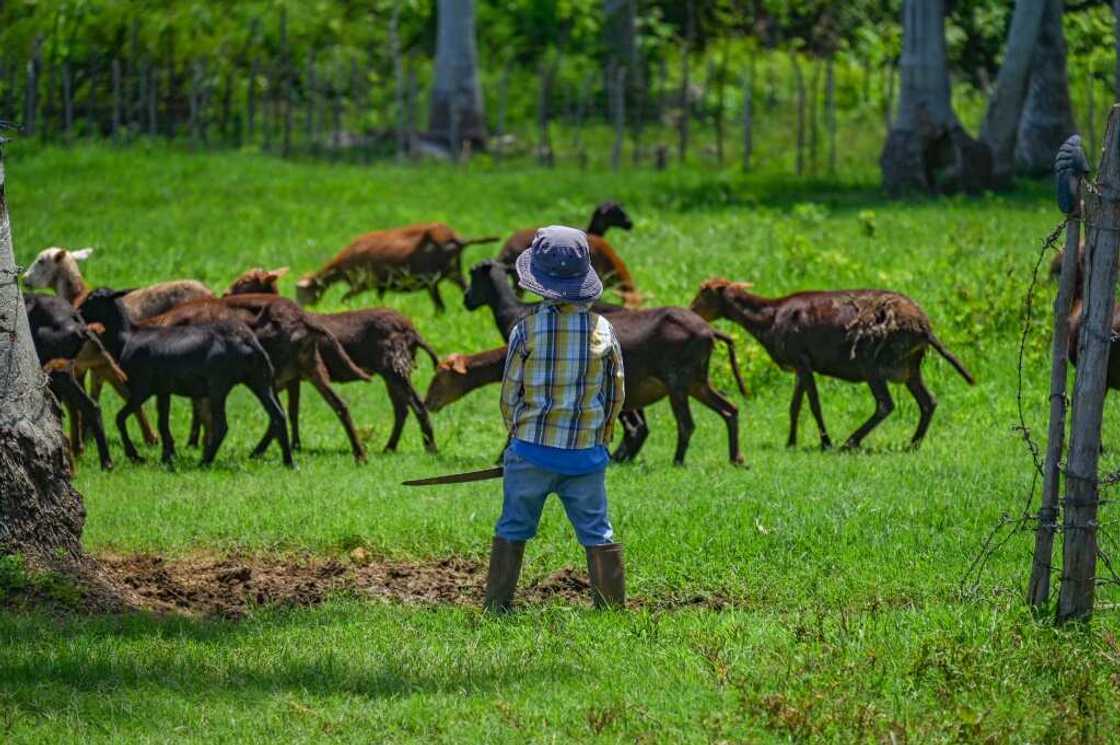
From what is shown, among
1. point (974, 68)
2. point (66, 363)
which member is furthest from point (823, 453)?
point (974, 68)

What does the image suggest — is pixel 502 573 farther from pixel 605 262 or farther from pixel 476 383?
pixel 605 262

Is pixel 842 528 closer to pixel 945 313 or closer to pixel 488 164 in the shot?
pixel 945 313

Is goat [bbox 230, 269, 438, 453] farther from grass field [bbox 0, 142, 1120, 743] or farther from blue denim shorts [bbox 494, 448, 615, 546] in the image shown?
blue denim shorts [bbox 494, 448, 615, 546]

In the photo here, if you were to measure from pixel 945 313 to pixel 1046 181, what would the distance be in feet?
38.0

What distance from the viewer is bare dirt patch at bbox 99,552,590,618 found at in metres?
9.23

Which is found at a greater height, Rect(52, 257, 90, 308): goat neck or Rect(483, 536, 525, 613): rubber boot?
Rect(52, 257, 90, 308): goat neck

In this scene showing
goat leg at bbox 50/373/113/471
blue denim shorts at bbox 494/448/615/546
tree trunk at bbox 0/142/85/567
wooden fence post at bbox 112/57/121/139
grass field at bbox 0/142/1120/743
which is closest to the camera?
grass field at bbox 0/142/1120/743

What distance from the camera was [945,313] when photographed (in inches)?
659

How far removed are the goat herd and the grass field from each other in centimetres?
40

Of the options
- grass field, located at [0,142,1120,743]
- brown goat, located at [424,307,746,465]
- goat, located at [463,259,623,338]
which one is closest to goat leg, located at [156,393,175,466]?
grass field, located at [0,142,1120,743]

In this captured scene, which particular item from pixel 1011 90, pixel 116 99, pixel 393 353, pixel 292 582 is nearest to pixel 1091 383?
pixel 292 582

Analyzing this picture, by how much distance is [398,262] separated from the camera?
1977 centimetres

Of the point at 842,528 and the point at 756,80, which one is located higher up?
the point at 756,80

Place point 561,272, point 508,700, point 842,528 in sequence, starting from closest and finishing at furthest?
point 508,700 → point 561,272 → point 842,528
